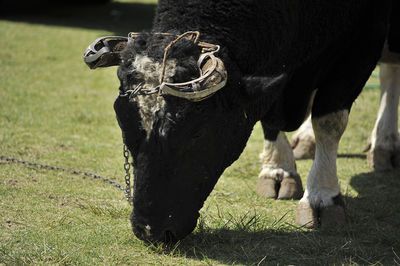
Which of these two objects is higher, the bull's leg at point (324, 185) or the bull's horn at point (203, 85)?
the bull's horn at point (203, 85)

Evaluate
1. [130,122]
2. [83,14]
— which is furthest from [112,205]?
[83,14]

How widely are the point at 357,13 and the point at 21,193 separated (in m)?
2.77

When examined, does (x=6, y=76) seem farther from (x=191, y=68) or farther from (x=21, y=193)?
(x=191, y=68)

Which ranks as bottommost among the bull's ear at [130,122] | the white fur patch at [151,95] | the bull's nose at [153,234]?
the bull's nose at [153,234]

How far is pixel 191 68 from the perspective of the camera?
10.3ft

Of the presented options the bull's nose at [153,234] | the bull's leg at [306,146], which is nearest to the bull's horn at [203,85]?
the bull's nose at [153,234]

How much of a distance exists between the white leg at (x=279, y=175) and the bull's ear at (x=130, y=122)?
75.0 inches

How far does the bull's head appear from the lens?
3092 mm

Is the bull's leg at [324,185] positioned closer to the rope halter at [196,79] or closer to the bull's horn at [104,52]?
the rope halter at [196,79]

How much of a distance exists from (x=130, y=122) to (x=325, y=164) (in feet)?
5.67

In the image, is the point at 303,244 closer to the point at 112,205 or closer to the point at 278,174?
the point at 278,174

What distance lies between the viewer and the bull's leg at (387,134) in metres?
5.73

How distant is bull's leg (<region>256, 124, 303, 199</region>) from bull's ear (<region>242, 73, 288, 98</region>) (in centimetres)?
174

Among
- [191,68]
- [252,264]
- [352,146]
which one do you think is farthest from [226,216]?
[352,146]
